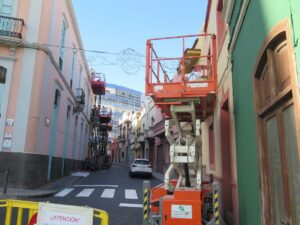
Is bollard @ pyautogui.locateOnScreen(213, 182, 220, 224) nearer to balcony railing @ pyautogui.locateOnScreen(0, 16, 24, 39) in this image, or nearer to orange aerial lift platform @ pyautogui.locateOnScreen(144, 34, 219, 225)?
orange aerial lift platform @ pyautogui.locateOnScreen(144, 34, 219, 225)

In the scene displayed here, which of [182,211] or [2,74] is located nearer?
[182,211]

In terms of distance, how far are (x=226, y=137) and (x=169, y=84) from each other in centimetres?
219

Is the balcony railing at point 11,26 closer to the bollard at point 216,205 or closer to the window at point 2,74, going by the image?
the window at point 2,74

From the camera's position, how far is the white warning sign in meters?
6.36

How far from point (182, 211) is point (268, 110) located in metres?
2.81

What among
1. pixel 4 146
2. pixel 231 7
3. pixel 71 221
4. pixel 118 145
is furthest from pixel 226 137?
pixel 118 145

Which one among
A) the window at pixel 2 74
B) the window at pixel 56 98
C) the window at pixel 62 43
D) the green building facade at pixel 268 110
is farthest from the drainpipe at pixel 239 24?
the window at pixel 62 43

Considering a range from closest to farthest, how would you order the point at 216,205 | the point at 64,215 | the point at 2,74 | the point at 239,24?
the point at 64,215, the point at 239,24, the point at 216,205, the point at 2,74

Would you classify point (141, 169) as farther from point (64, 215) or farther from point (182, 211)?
point (64, 215)

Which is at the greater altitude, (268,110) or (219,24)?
(219,24)

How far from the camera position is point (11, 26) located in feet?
46.9

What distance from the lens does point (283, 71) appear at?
4.07 metres

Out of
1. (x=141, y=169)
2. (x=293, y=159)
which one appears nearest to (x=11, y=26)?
(x=293, y=159)

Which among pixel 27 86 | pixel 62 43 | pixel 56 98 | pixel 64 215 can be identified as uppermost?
pixel 62 43
